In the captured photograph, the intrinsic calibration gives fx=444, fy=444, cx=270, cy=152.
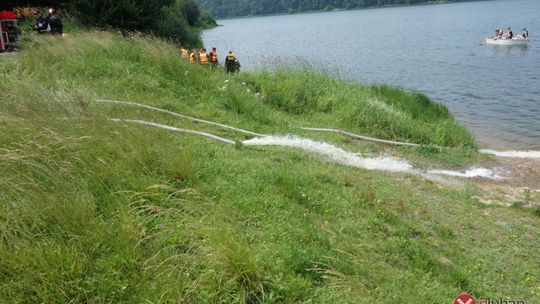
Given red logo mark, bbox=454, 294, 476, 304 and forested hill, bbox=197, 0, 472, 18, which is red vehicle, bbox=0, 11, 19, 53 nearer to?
red logo mark, bbox=454, 294, 476, 304

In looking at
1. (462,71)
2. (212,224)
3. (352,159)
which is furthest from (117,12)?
(462,71)

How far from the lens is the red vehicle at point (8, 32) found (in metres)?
13.4

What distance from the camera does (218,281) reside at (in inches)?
145

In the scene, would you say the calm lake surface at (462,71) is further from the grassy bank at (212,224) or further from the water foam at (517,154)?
the grassy bank at (212,224)

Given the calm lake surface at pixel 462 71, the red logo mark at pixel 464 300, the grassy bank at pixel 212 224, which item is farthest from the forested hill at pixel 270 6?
the red logo mark at pixel 464 300

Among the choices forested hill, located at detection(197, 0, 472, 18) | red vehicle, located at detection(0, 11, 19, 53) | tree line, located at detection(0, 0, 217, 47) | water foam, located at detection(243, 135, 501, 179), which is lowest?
water foam, located at detection(243, 135, 501, 179)

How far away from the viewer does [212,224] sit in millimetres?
4352

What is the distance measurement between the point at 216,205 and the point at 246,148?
3.22 metres

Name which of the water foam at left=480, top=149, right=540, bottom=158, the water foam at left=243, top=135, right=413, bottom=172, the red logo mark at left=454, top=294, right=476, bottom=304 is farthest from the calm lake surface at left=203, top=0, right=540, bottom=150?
the red logo mark at left=454, top=294, right=476, bottom=304

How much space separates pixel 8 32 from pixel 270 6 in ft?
530

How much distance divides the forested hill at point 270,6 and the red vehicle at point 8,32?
13348 cm

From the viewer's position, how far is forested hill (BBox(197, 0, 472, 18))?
144 m

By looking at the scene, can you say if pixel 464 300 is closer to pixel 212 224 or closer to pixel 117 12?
pixel 212 224

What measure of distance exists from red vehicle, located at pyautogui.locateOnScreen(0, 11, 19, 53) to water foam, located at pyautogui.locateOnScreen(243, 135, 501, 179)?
9258 millimetres
